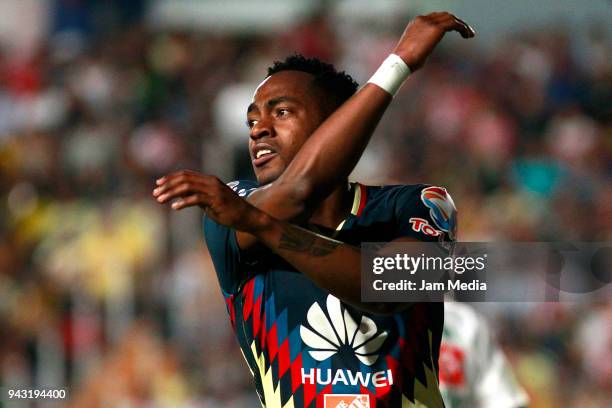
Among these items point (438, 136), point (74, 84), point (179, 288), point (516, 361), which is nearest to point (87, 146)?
point (74, 84)

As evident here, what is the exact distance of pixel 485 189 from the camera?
9680 millimetres

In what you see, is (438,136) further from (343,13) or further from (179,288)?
(179,288)

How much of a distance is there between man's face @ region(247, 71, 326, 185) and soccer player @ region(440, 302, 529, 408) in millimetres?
1958

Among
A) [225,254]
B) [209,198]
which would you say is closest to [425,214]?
[225,254]

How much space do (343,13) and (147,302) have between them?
4381 millimetres

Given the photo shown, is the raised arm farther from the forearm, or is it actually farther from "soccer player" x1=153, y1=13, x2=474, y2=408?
the forearm

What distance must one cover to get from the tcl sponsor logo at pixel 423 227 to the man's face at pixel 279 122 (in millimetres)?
449

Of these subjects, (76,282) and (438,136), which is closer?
(76,282)

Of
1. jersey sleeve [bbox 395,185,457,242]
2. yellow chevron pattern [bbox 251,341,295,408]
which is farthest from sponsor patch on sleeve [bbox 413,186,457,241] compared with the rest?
yellow chevron pattern [bbox 251,341,295,408]

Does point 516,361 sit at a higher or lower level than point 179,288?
lower

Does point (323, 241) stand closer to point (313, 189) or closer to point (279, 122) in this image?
point (313, 189)

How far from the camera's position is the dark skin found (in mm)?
3021

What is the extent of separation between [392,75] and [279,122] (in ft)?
1.64

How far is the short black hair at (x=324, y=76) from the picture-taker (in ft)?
12.7
